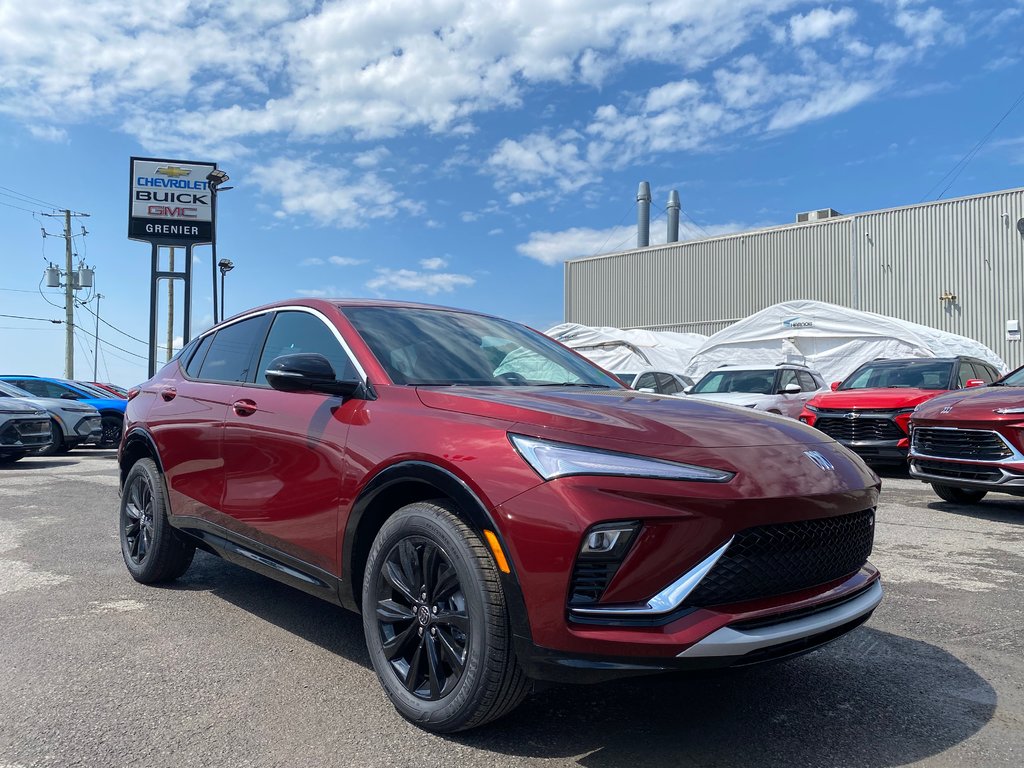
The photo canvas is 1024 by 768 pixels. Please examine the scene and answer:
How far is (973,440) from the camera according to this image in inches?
278

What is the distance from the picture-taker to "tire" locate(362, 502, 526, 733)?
8.28 feet

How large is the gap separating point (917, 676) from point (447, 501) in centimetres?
211

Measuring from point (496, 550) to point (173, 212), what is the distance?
31.3 meters

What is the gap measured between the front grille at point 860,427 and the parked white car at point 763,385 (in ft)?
4.20

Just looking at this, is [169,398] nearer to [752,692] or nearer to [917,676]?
[752,692]

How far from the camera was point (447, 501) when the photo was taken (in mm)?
2789

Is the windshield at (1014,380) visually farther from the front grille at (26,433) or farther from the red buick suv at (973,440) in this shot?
the front grille at (26,433)

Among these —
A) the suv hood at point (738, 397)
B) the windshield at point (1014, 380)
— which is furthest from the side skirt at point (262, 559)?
the suv hood at point (738, 397)

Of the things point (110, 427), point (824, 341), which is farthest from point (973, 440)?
point (110, 427)

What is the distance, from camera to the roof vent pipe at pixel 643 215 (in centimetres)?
4516

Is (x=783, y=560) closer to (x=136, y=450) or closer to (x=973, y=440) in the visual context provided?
(x=136, y=450)

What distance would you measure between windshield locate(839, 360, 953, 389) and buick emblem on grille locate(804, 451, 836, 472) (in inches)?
364

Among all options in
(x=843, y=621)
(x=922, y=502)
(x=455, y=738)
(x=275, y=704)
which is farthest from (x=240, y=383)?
(x=922, y=502)

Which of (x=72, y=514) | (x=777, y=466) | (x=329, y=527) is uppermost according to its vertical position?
(x=777, y=466)
